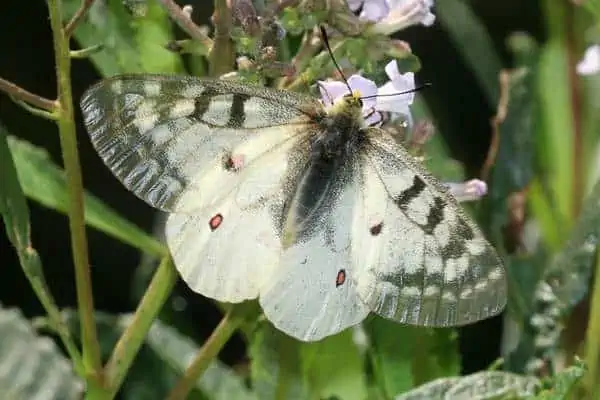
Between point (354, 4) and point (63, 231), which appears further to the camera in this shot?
point (63, 231)

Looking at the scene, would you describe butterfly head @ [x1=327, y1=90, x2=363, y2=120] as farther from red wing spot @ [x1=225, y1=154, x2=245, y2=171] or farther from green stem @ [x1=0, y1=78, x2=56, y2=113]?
green stem @ [x1=0, y1=78, x2=56, y2=113]

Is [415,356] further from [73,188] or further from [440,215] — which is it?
[73,188]

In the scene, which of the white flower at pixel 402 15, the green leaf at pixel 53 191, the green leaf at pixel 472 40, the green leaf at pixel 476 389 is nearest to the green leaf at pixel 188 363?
the green leaf at pixel 53 191

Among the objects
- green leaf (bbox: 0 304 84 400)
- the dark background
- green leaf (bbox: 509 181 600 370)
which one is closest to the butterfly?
green leaf (bbox: 0 304 84 400)

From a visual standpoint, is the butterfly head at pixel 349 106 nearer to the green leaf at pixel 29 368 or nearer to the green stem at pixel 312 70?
the green stem at pixel 312 70

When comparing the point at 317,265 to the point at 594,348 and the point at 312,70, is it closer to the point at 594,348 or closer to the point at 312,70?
the point at 312,70

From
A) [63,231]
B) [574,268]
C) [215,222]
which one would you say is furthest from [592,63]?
[63,231]
